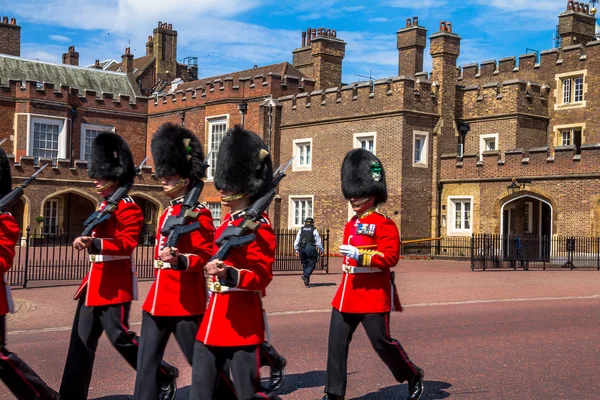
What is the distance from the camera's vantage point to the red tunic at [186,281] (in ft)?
18.4

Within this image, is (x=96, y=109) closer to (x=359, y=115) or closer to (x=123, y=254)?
(x=359, y=115)

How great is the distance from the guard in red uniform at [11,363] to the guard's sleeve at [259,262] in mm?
1750

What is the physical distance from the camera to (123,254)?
6281 millimetres

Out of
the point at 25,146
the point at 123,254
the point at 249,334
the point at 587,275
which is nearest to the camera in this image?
the point at 249,334

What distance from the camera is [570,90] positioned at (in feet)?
99.6

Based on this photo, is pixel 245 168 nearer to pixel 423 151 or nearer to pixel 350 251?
pixel 350 251

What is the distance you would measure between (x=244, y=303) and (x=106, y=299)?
150cm

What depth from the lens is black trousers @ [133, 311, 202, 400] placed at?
5.47 m

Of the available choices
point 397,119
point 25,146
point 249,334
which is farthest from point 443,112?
point 249,334

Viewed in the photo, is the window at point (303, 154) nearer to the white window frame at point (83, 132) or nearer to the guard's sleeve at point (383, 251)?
the white window frame at point (83, 132)

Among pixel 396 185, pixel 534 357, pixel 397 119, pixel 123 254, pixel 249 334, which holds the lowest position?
pixel 534 357

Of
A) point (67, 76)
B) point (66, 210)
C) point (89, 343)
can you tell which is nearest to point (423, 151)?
point (66, 210)

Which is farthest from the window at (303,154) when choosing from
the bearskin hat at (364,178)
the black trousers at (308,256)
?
the bearskin hat at (364,178)

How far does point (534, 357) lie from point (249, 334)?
15.3ft
